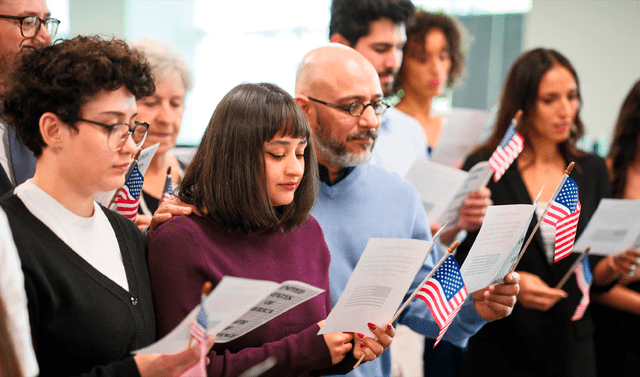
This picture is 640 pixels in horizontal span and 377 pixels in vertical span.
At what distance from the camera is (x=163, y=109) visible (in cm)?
241

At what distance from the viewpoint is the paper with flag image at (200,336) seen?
1.07 metres

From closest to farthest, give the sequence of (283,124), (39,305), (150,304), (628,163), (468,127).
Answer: (39,305), (150,304), (283,124), (468,127), (628,163)

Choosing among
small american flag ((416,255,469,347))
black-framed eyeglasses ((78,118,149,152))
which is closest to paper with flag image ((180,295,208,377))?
black-framed eyeglasses ((78,118,149,152))

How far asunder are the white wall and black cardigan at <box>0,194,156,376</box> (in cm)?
590

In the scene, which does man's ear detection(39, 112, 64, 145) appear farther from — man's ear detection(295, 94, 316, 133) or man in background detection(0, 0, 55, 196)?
man's ear detection(295, 94, 316, 133)

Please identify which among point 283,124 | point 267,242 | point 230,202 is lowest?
point 267,242

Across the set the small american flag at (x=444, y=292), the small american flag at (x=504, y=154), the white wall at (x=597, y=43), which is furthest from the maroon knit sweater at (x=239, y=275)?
the white wall at (x=597, y=43)

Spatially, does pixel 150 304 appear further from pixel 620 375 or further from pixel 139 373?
pixel 620 375

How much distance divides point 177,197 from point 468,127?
1.60 m

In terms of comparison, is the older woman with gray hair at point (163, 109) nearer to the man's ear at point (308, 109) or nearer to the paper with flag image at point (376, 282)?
the man's ear at point (308, 109)

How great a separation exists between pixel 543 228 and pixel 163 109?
5.25 ft

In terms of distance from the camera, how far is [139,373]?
44.7 inches

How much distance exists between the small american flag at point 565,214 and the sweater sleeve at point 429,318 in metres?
0.30

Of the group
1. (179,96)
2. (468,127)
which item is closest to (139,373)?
(179,96)
